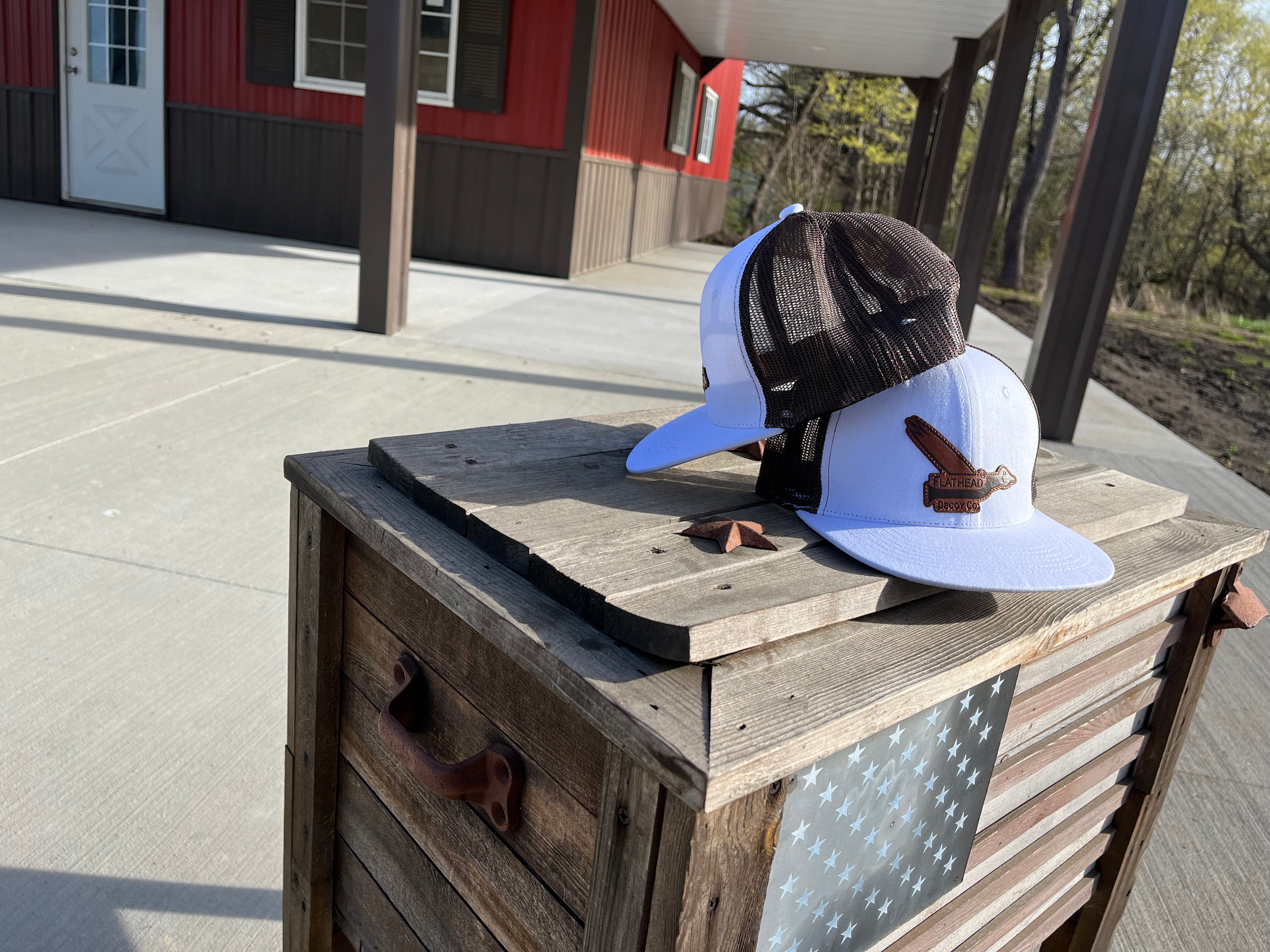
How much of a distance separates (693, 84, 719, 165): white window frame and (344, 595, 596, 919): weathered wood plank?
15.8m

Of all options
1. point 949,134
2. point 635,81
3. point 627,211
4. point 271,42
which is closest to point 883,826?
point 271,42

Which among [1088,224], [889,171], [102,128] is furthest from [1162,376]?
[889,171]

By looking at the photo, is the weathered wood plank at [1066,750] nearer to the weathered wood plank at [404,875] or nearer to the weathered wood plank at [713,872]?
the weathered wood plank at [713,872]

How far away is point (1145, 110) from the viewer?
181 inches

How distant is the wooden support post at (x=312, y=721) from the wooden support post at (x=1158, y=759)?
1.16 metres

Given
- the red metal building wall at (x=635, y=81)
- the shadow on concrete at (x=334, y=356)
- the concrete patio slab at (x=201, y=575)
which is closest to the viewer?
the concrete patio slab at (x=201, y=575)

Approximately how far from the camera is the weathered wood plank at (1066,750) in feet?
3.65

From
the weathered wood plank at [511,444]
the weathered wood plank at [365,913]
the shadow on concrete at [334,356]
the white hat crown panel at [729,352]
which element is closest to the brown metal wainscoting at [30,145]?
the shadow on concrete at [334,356]

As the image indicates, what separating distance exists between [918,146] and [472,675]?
14.1 meters

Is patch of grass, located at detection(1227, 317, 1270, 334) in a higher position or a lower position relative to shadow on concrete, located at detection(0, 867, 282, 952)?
higher

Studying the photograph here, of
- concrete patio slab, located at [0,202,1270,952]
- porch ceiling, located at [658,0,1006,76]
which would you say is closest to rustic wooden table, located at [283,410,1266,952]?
concrete patio slab, located at [0,202,1270,952]

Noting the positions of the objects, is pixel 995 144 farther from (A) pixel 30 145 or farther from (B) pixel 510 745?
(A) pixel 30 145

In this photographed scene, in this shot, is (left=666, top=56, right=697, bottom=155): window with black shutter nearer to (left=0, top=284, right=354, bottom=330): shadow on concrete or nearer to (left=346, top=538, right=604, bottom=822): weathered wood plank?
(left=0, top=284, right=354, bottom=330): shadow on concrete

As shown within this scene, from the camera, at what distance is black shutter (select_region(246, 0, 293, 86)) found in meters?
9.01
